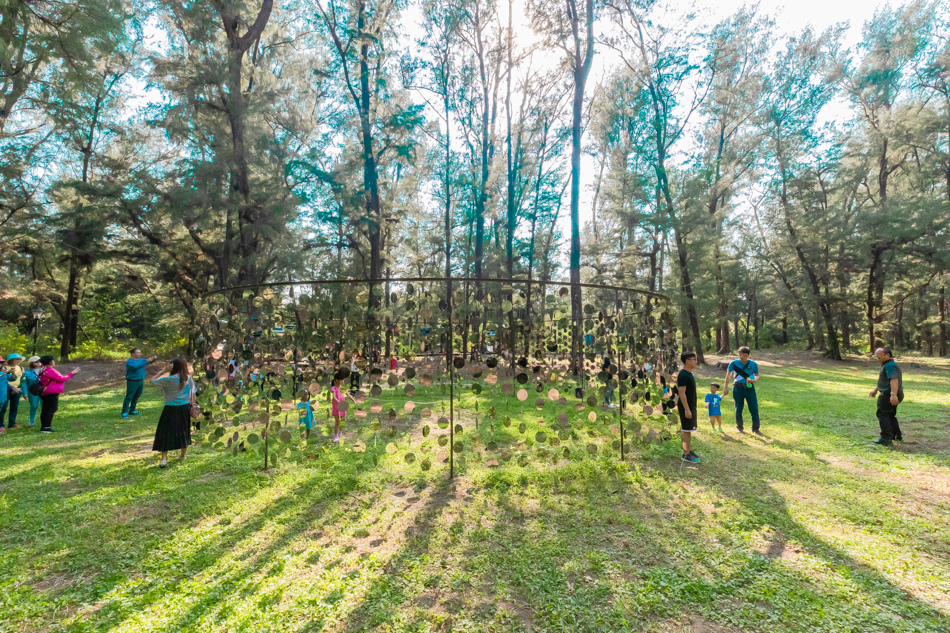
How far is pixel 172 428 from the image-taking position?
15.4ft

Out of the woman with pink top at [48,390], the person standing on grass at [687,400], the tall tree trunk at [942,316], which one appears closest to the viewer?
the person standing on grass at [687,400]

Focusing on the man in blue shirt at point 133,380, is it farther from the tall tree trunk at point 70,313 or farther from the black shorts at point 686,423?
the tall tree trunk at point 70,313

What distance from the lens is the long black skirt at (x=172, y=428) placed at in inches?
183

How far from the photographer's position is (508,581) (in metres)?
2.47

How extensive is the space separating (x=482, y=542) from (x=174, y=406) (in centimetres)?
394

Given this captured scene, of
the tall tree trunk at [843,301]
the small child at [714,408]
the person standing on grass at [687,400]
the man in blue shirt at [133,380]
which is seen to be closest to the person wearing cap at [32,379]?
the man in blue shirt at [133,380]

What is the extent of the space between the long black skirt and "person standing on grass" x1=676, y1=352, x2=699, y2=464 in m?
5.65

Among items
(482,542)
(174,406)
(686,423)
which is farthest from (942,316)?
(174,406)

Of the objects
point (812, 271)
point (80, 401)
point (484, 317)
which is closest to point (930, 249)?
point (812, 271)

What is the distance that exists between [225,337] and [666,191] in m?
15.3

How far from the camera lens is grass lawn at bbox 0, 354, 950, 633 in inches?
85.7

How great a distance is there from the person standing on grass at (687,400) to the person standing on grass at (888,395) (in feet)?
8.26

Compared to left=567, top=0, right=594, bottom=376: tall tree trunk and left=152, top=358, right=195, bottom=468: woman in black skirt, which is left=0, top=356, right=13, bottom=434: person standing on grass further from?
left=567, top=0, right=594, bottom=376: tall tree trunk

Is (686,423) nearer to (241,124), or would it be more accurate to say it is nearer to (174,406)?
(174,406)
